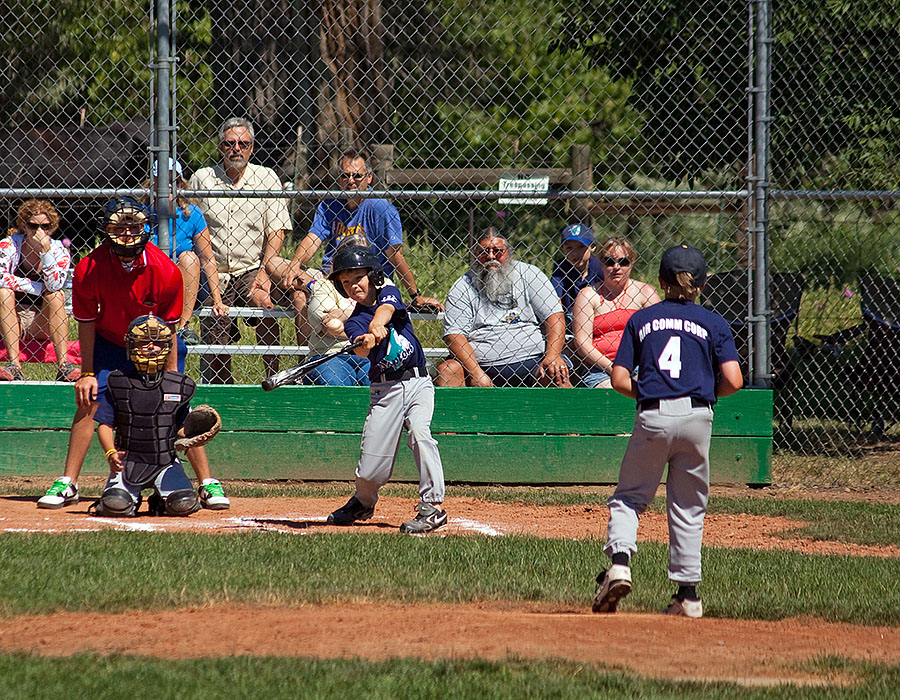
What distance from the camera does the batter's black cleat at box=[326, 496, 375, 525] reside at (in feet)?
21.1

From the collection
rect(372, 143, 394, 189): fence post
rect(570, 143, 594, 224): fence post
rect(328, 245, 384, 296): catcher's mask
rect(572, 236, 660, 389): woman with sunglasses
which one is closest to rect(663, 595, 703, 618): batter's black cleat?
rect(328, 245, 384, 296): catcher's mask

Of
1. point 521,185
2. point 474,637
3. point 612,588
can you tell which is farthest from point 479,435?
point 474,637

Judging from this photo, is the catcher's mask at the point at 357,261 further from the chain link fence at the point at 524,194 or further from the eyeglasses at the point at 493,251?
the eyeglasses at the point at 493,251

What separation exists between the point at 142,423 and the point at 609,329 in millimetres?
3356

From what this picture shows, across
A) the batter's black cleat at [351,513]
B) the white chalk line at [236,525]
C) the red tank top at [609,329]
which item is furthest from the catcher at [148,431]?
the red tank top at [609,329]

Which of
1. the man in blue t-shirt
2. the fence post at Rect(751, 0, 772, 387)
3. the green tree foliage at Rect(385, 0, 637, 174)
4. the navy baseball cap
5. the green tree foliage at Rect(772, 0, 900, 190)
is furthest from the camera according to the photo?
the green tree foliage at Rect(385, 0, 637, 174)

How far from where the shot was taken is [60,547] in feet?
18.0

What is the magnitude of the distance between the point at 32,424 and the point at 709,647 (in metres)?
5.57

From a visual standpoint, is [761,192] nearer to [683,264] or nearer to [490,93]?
[683,264]

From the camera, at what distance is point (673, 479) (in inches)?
187

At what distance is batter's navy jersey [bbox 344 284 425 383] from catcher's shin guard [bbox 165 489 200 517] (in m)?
1.34

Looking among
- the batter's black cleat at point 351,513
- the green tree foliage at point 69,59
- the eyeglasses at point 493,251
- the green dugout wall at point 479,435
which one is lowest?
the batter's black cleat at point 351,513

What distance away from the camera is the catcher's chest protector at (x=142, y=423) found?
6637 millimetres

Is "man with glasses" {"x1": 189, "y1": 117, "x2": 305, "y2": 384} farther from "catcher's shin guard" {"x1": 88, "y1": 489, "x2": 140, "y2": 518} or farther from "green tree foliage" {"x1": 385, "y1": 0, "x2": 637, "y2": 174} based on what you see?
"green tree foliage" {"x1": 385, "y1": 0, "x2": 637, "y2": 174}
